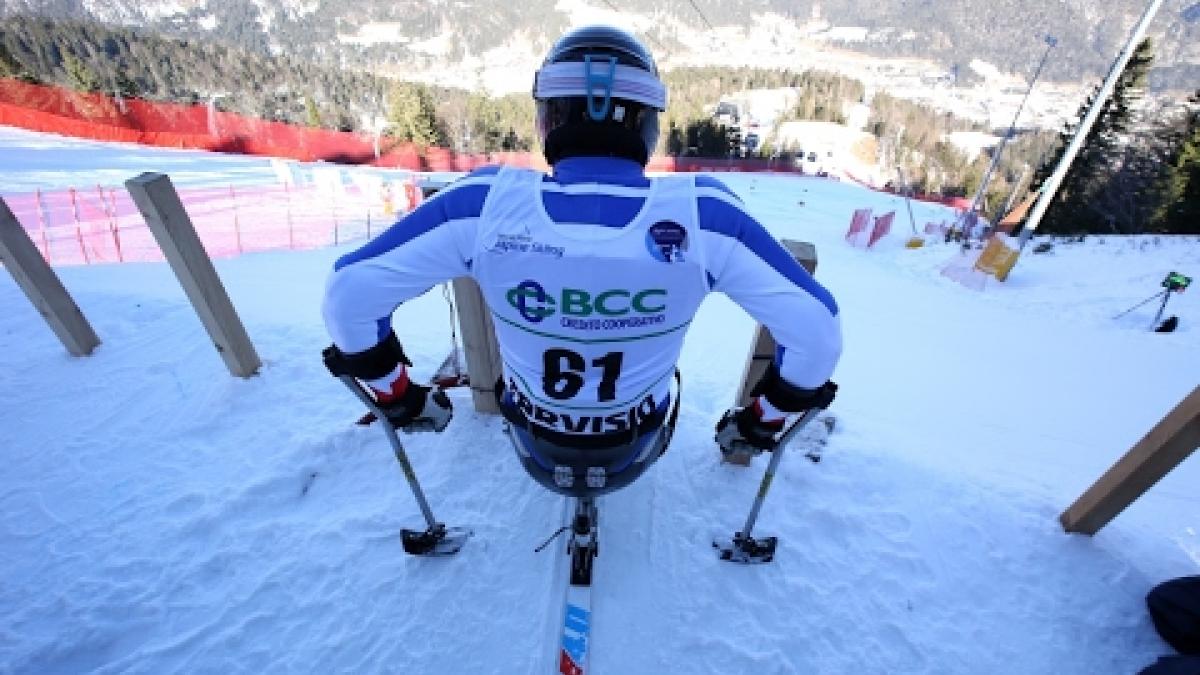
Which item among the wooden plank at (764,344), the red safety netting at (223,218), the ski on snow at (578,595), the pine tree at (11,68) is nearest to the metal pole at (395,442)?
the ski on snow at (578,595)

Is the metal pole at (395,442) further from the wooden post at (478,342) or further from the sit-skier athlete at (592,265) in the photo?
the wooden post at (478,342)

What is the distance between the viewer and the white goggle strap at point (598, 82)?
1.69m

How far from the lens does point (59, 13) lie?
620ft

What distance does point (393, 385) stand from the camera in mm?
2168

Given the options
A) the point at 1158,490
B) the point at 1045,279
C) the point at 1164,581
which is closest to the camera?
the point at 1164,581

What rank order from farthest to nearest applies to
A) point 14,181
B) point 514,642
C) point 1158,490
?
point 14,181 → point 1158,490 → point 514,642

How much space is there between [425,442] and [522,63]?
226m

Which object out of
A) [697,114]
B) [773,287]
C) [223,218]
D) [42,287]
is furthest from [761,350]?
[697,114]

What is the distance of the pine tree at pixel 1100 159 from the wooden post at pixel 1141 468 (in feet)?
103

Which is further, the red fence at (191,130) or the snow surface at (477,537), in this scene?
the red fence at (191,130)

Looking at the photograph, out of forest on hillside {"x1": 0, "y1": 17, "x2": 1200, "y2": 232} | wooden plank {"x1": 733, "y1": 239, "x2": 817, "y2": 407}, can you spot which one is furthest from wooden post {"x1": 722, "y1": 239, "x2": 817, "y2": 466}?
forest on hillside {"x1": 0, "y1": 17, "x2": 1200, "y2": 232}

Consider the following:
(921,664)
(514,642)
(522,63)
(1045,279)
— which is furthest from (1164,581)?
(522,63)

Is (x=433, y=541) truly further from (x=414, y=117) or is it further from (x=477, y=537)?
(x=414, y=117)

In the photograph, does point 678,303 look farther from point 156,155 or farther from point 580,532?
point 156,155
